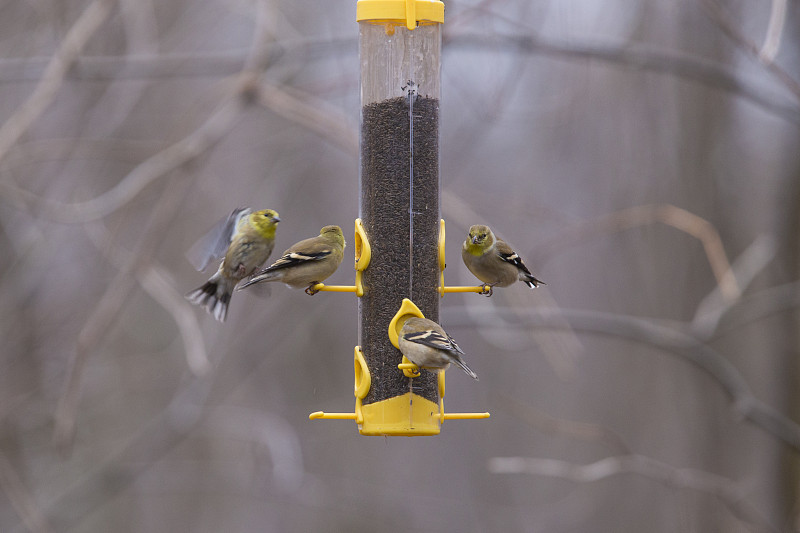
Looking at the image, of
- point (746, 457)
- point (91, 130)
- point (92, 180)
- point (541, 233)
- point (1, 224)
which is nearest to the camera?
point (1, 224)

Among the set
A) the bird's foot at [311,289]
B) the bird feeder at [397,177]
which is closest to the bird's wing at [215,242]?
the bird's foot at [311,289]

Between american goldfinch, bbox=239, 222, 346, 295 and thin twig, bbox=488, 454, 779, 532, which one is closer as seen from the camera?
american goldfinch, bbox=239, 222, 346, 295

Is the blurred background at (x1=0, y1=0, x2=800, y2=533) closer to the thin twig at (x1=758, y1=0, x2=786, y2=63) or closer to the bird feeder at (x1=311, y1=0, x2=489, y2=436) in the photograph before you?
the thin twig at (x1=758, y1=0, x2=786, y2=63)

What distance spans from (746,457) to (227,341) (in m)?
8.07

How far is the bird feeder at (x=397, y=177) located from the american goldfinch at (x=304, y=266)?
27cm

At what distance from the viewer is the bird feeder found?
6.52 m

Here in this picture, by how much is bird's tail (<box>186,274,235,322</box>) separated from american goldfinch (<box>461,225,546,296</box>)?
6.03 ft

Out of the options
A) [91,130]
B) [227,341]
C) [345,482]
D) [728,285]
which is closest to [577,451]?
[345,482]

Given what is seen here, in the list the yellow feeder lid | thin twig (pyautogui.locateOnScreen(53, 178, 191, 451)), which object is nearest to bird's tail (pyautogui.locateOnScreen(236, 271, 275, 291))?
thin twig (pyautogui.locateOnScreen(53, 178, 191, 451))

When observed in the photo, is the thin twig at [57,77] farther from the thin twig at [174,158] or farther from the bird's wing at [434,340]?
the bird's wing at [434,340]

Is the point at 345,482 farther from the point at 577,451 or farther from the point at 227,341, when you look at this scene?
the point at 227,341

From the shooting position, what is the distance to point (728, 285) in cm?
657

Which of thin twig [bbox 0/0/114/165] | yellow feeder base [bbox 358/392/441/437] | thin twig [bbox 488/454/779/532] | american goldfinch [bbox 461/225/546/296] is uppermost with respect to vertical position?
thin twig [bbox 0/0/114/165]

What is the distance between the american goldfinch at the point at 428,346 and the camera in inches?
226
